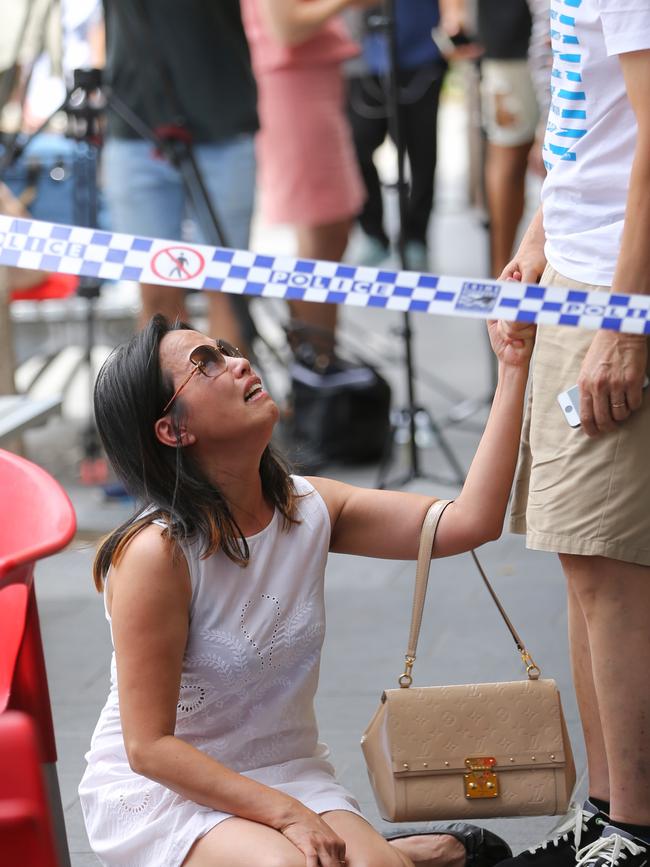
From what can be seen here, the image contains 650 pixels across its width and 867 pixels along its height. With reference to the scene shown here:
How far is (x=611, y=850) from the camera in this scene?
8.05 ft

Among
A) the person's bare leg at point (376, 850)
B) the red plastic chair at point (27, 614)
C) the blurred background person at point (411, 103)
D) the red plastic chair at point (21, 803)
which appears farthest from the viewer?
the blurred background person at point (411, 103)

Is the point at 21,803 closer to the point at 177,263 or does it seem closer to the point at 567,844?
the point at 177,263

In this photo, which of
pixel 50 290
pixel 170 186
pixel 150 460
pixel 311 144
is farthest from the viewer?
pixel 50 290

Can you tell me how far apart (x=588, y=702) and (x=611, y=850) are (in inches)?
10.1

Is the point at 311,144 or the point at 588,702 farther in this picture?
the point at 311,144

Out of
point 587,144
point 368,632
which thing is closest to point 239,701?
point 587,144

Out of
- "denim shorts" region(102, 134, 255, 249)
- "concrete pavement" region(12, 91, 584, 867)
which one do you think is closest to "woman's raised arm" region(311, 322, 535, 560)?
"concrete pavement" region(12, 91, 584, 867)

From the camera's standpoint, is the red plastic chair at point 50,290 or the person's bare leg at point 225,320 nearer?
the person's bare leg at point 225,320

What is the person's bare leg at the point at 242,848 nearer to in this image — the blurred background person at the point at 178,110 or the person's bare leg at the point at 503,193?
the blurred background person at the point at 178,110

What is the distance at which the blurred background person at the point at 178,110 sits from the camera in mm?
5215

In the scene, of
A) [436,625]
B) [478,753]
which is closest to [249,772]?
[478,753]

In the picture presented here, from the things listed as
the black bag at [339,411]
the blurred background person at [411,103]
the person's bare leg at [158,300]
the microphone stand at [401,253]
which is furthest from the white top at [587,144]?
the blurred background person at [411,103]

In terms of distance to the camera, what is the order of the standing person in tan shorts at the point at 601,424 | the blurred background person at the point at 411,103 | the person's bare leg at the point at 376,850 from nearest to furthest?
1. the person's bare leg at the point at 376,850
2. the standing person in tan shorts at the point at 601,424
3. the blurred background person at the point at 411,103

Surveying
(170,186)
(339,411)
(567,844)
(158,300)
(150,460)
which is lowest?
(567,844)
